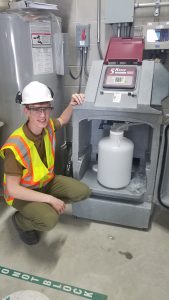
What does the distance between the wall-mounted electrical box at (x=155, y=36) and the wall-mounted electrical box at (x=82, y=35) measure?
45 cm

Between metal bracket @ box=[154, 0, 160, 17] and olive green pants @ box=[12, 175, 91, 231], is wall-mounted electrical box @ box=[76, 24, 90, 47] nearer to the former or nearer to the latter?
metal bracket @ box=[154, 0, 160, 17]

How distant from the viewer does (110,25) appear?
189cm

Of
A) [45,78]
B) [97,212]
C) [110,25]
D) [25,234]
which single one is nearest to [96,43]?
[110,25]

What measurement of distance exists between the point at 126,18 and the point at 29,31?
26.3 inches

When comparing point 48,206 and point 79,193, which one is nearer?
point 48,206

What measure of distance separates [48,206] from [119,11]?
1.38m

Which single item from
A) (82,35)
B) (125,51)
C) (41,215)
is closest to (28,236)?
(41,215)

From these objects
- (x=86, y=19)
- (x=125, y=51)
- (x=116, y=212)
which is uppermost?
(x=86, y=19)

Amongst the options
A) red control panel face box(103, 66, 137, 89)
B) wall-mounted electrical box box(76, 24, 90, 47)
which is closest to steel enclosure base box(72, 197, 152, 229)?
red control panel face box(103, 66, 137, 89)

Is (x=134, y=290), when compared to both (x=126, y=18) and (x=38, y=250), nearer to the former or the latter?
(x=38, y=250)

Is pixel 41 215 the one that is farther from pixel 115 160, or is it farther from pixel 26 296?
pixel 115 160

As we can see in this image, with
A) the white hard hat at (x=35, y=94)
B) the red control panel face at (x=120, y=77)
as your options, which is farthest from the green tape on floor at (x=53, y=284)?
the red control panel face at (x=120, y=77)

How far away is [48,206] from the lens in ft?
4.40

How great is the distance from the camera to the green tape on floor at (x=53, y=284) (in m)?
1.18
